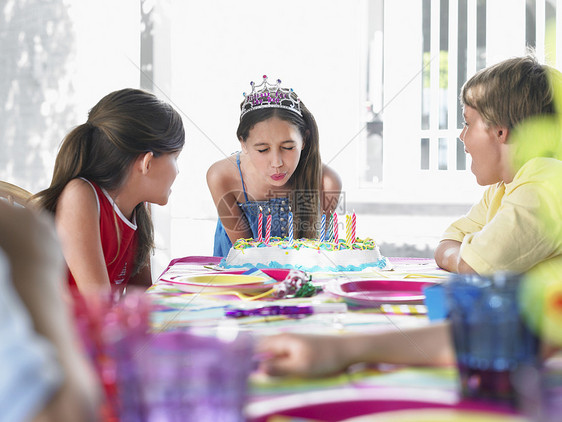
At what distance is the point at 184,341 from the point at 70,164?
3.40 feet

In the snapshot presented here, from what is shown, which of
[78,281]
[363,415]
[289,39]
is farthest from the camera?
[289,39]

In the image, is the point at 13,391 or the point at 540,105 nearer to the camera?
the point at 13,391

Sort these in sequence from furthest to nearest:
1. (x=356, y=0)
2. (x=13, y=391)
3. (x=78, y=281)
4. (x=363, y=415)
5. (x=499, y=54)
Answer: (x=356, y=0), (x=499, y=54), (x=78, y=281), (x=363, y=415), (x=13, y=391)

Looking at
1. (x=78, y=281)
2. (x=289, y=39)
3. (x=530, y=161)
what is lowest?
(x=78, y=281)

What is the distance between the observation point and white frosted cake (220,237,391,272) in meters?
1.16

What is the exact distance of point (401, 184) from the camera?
292cm

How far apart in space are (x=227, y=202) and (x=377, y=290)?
111 centimetres

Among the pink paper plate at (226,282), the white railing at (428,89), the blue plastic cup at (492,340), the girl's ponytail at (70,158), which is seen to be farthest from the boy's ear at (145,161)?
the white railing at (428,89)

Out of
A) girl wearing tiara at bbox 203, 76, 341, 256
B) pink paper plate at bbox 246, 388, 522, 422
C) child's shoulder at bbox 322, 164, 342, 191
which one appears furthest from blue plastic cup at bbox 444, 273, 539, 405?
child's shoulder at bbox 322, 164, 342, 191

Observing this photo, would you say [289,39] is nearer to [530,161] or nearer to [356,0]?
[356,0]

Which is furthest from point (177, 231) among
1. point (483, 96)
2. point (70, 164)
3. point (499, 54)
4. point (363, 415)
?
point (363, 415)

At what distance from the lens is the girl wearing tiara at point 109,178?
112 centimetres

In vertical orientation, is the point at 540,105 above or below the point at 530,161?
above

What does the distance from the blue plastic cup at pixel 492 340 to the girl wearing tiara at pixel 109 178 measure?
34.9 inches
